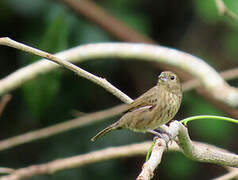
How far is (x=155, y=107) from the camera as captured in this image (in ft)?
13.3

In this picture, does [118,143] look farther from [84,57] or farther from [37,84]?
[84,57]

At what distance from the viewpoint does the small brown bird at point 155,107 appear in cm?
392

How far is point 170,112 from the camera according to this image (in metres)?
3.89

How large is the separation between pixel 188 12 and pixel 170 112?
3608mm

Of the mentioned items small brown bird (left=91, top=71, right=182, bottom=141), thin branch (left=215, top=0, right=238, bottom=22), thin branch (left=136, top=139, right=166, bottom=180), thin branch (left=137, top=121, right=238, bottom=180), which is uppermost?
thin branch (left=215, top=0, right=238, bottom=22)

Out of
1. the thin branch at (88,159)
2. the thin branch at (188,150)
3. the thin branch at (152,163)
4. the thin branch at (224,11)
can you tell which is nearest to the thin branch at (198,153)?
the thin branch at (188,150)

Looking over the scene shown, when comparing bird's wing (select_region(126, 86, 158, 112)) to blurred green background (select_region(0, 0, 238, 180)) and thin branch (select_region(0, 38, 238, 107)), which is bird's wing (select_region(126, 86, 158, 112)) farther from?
A: blurred green background (select_region(0, 0, 238, 180))

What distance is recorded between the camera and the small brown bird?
154 inches

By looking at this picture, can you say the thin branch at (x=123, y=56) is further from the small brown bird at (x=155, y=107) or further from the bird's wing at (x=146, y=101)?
the bird's wing at (x=146, y=101)

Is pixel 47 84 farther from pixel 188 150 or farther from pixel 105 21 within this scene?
pixel 188 150

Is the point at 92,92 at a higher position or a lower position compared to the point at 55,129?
higher

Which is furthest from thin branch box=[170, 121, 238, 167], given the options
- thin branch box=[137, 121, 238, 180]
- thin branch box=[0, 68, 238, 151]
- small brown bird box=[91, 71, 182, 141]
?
thin branch box=[0, 68, 238, 151]

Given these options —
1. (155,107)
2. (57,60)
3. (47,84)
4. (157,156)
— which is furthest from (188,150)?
(47,84)

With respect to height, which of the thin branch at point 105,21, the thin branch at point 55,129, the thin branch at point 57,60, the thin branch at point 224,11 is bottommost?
the thin branch at point 57,60
